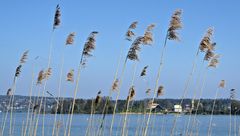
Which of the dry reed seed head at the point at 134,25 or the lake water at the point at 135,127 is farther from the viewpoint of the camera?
the lake water at the point at 135,127

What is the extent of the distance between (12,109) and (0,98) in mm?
1182

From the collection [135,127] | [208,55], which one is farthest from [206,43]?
[135,127]

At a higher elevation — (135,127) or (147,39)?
(147,39)

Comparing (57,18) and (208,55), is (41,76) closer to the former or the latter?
(57,18)

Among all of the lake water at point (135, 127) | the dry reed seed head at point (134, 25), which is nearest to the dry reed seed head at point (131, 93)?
the lake water at point (135, 127)

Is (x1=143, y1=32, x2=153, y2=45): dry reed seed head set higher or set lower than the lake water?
higher

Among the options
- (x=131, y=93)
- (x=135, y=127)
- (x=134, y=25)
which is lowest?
(x=135, y=127)

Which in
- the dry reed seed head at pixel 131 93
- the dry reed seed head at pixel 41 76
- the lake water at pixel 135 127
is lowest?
the lake water at pixel 135 127

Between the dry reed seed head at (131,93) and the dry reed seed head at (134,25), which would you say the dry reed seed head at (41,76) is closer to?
the dry reed seed head at (131,93)

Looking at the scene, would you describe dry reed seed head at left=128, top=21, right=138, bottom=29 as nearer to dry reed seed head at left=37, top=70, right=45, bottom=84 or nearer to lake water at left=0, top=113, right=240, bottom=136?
lake water at left=0, top=113, right=240, bottom=136

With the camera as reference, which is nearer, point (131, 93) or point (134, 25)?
point (134, 25)

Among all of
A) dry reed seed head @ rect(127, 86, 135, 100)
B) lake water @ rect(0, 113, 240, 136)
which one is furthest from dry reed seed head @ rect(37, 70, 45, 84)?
dry reed seed head @ rect(127, 86, 135, 100)

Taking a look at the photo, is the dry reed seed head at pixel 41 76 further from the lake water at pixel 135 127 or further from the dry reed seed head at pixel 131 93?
the dry reed seed head at pixel 131 93

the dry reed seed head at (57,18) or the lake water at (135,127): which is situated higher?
the dry reed seed head at (57,18)
